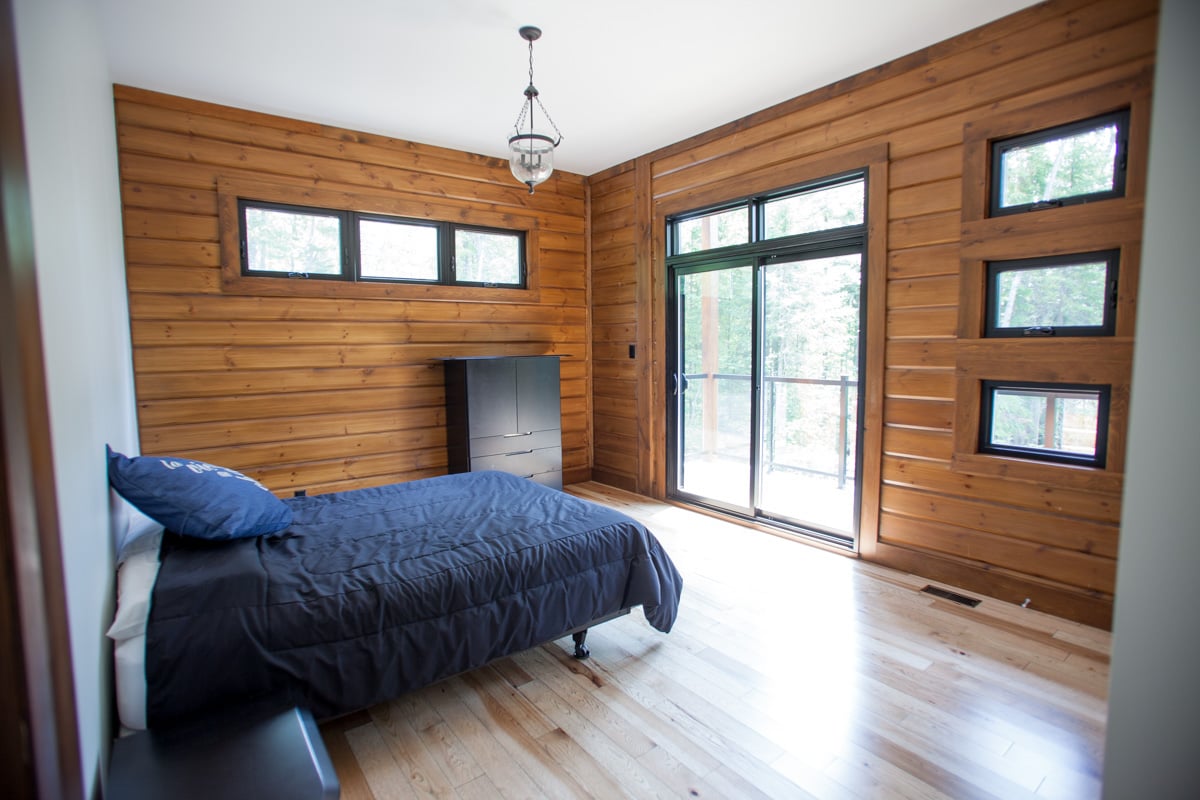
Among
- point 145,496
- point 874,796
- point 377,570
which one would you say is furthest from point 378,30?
point 874,796

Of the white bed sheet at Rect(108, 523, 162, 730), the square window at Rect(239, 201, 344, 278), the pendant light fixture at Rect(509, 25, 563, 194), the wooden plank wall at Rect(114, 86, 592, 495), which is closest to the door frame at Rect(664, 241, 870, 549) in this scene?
the wooden plank wall at Rect(114, 86, 592, 495)

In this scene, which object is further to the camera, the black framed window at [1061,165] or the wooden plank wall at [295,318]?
the wooden plank wall at [295,318]

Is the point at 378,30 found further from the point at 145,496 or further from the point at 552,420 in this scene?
the point at 552,420

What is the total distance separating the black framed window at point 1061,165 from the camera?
102 inches

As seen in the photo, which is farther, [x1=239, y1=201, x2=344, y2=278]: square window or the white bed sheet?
Answer: [x1=239, y1=201, x2=344, y2=278]: square window

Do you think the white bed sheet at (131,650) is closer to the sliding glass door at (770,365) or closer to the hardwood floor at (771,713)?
the hardwood floor at (771,713)

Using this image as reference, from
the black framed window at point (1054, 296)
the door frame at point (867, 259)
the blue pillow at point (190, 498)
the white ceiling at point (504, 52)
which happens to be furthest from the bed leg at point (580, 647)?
the white ceiling at point (504, 52)

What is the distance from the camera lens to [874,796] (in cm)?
174

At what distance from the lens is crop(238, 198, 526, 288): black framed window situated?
4012 mm

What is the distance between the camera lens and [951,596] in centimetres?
308

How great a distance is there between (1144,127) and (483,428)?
13.4 feet

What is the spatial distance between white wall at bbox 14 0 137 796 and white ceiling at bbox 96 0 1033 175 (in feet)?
2.40

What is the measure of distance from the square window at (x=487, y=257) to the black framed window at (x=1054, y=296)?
3.58 metres

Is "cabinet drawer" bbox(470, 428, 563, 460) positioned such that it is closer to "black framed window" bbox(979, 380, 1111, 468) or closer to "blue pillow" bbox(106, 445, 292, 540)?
"blue pillow" bbox(106, 445, 292, 540)
